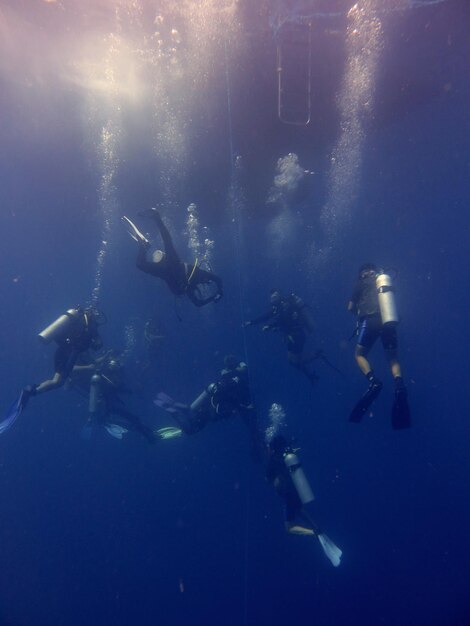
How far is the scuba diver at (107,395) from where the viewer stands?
10.5 meters

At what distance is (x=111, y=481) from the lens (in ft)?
79.1

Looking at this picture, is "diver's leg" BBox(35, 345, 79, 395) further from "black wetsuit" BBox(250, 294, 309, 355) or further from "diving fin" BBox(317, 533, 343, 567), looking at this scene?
"diving fin" BBox(317, 533, 343, 567)

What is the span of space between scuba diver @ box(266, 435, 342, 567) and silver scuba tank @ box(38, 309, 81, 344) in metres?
5.17

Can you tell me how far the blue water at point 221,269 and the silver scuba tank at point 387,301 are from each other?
18.3 feet

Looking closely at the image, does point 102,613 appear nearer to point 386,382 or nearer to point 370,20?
point 386,382

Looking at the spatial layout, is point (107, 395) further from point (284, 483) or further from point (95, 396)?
point (284, 483)

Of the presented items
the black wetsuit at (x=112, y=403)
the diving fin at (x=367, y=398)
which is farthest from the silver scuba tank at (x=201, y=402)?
the diving fin at (x=367, y=398)

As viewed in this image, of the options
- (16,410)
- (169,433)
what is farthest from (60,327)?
(169,433)

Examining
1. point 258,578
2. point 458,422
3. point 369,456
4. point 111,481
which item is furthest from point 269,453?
point 458,422

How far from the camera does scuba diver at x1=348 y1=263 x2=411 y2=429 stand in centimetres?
579

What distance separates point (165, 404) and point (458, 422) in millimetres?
41761

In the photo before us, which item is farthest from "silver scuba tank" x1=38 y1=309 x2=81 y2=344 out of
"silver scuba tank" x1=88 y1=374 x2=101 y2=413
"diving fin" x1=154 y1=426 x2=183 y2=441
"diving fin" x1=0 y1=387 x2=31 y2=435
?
"diving fin" x1=154 y1=426 x2=183 y2=441

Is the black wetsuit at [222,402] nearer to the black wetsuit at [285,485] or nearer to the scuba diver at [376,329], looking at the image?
the black wetsuit at [285,485]

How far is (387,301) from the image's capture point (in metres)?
6.32
